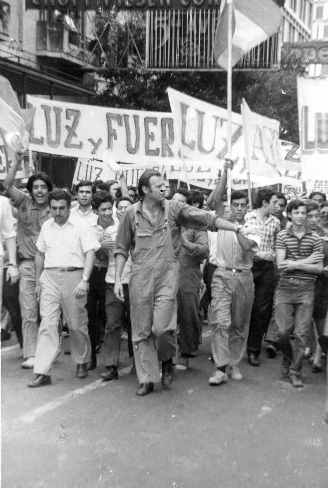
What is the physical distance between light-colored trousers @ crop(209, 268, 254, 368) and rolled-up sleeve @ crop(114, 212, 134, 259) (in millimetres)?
917

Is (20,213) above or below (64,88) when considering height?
below

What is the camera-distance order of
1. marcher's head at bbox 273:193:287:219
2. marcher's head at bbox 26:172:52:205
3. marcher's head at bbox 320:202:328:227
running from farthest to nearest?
marcher's head at bbox 273:193:287:219 → marcher's head at bbox 320:202:328:227 → marcher's head at bbox 26:172:52:205

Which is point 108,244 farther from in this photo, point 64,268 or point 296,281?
point 296,281

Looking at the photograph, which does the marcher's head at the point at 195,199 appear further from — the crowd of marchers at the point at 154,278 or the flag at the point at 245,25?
the flag at the point at 245,25

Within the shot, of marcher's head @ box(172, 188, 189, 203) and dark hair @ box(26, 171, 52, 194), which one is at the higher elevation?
dark hair @ box(26, 171, 52, 194)

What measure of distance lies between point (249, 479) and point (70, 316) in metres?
2.58

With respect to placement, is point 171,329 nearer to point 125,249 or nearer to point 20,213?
point 125,249

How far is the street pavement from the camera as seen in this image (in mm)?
4012

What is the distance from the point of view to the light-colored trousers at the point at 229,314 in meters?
6.23

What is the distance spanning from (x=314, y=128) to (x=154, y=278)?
14.7ft

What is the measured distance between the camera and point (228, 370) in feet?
21.5

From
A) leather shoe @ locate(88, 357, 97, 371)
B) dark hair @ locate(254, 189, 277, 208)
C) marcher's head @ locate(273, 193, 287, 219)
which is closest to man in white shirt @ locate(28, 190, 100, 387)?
leather shoe @ locate(88, 357, 97, 371)

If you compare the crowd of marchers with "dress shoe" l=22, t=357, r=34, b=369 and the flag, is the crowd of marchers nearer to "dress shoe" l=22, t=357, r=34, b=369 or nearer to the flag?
"dress shoe" l=22, t=357, r=34, b=369

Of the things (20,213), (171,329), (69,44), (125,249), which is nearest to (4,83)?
(20,213)
